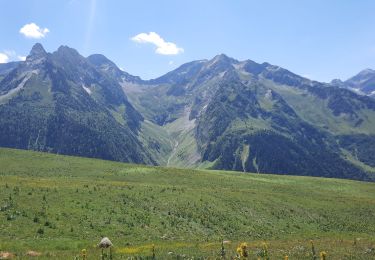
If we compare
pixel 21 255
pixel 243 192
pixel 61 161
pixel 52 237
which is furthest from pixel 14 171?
pixel 21 255

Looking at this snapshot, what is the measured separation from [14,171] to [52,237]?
181 feet

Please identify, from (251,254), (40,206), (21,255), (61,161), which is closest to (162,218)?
A: (40,206)

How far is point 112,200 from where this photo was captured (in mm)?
65000

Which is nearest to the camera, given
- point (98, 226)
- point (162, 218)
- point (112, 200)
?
point (98, 226)

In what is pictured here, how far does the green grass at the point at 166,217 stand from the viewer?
1687 inches

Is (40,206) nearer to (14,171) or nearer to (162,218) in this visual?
(162,218)

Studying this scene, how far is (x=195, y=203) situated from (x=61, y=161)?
170 feet

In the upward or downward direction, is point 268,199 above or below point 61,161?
below

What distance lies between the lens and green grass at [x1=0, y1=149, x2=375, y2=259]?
141ft

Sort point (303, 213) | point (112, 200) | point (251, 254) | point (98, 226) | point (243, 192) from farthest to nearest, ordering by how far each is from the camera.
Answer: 1. point (243, 192)
2. point (303, 213)
3. point (112, 200)
4. point (98, 226)
5. point (251, 254)

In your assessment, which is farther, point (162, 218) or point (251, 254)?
point (162, 218)

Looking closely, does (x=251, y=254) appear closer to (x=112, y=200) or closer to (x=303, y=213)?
(x=112, y=200)

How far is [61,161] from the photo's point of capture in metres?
112

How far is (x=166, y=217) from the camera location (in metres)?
61.5
